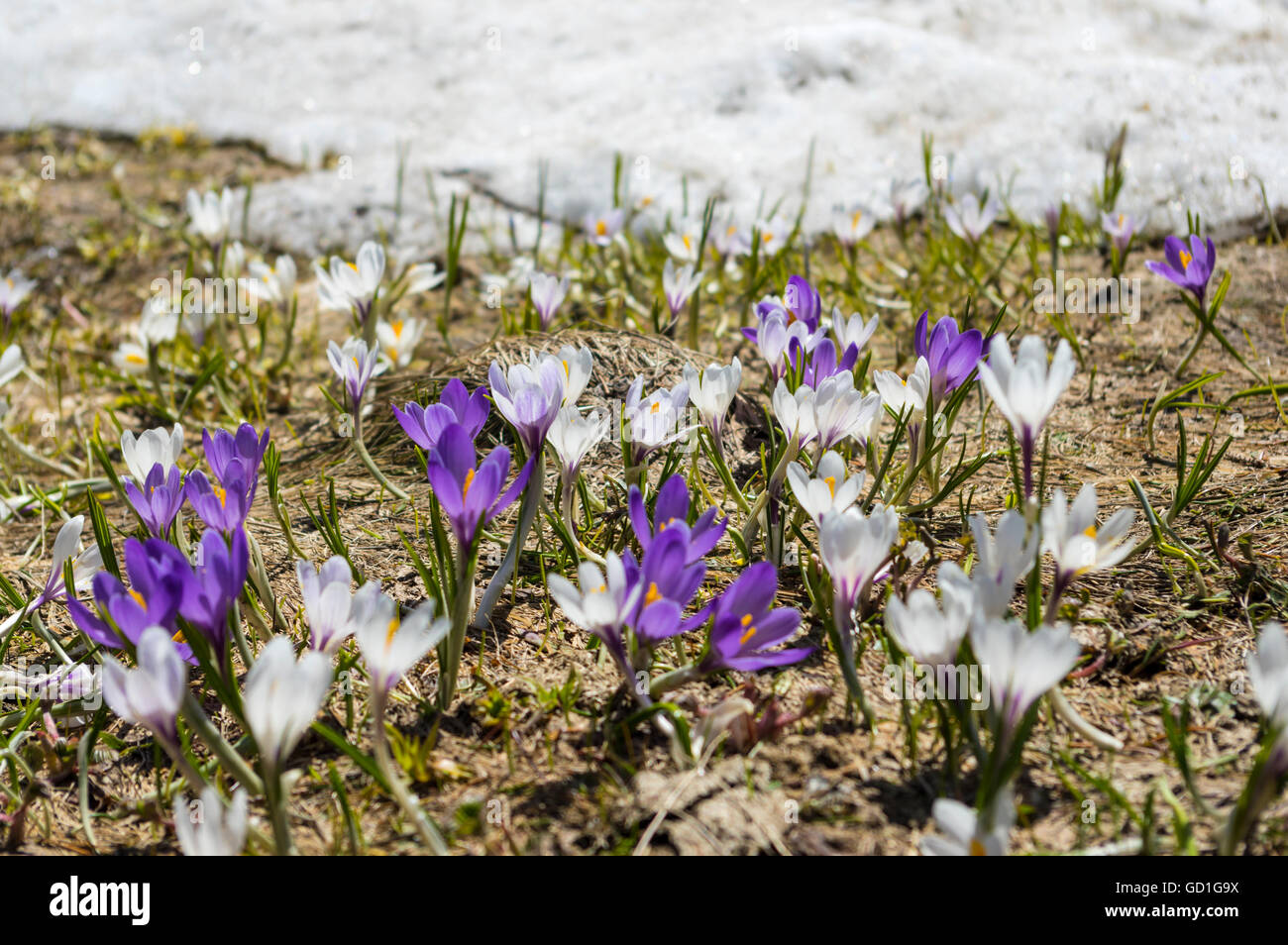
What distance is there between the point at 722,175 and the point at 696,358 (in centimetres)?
176

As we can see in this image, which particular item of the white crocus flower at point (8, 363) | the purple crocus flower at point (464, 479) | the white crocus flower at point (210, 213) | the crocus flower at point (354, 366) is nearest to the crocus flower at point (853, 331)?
the purple crocus flower at point (464, 479)

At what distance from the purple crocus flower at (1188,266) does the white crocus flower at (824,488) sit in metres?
1.12

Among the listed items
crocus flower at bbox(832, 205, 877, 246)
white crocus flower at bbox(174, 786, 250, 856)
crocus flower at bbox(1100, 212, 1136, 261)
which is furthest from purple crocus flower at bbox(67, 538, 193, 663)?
crocus flower at bbox(1100, 212, 1136, 261)

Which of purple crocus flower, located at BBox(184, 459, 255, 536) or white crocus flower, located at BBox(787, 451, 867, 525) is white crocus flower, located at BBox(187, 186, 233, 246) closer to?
purple crocus flower, located at BBox(184, 459, 255, 536)

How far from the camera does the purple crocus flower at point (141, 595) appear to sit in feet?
3.72

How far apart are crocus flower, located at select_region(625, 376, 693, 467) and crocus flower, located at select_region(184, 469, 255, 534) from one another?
2.08 feet

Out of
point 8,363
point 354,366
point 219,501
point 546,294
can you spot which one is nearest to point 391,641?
point 219,501

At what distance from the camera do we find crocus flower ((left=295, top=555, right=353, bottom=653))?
1261 millimetres

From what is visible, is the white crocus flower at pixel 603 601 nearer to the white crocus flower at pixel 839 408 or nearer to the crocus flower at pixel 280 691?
the crocus flower at pixel 280 691

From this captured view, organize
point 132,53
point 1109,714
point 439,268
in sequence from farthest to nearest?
point 132,53 → point 439,268 → point 1109,714
